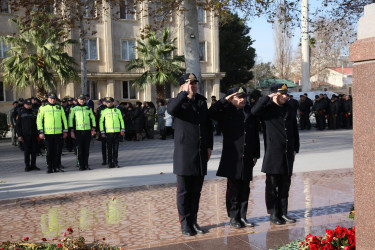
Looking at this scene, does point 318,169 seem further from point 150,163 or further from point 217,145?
point 217,145

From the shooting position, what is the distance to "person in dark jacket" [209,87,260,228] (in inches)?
251

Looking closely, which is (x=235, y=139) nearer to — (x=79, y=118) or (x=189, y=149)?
(x=189, y=149)

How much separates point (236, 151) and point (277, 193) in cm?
86

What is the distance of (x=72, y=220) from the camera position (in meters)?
7.04

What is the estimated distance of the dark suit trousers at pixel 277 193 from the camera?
6.57 m

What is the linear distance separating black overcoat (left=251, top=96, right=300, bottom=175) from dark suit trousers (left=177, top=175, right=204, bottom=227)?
3.26 feet

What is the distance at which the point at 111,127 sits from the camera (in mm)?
Answer: 12750

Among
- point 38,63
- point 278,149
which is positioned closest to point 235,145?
point 278,149

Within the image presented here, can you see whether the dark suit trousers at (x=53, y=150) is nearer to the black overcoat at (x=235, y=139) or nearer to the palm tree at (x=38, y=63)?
the black overcoat at (x=235, y=139)

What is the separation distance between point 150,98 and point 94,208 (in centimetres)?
3014

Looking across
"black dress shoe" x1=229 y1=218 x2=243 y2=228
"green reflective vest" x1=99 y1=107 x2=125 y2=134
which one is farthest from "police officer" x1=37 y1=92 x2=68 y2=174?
"black dress shoe" x1=229 y1=218 x2=243 y2=228

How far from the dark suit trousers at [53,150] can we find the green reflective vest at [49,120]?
15cm

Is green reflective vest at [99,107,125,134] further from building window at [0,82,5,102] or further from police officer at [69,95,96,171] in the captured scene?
building window at [0,82,5,102]

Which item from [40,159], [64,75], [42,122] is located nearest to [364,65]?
[42,122]
